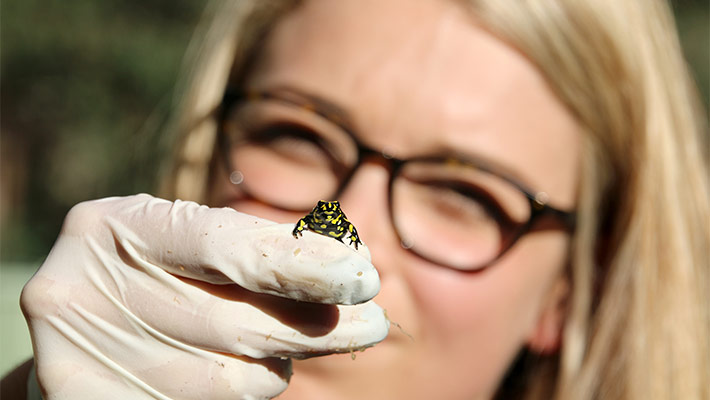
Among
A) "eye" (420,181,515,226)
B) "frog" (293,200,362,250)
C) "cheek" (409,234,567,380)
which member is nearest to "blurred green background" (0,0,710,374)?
"eye" (420,181,515,226)

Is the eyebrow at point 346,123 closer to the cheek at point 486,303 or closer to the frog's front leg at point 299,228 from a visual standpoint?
the cheek at point 486,303

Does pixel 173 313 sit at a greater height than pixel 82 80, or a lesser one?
greater

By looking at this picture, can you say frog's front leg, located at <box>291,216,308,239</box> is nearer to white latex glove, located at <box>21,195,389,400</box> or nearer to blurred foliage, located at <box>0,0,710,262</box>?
white latex glove, located at <box>21,195,389,400</box>

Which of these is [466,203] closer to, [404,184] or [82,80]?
[404,184]

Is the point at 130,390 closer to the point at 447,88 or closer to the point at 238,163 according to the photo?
the point at 238,163

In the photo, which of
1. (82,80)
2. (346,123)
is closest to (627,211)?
(346,123)
